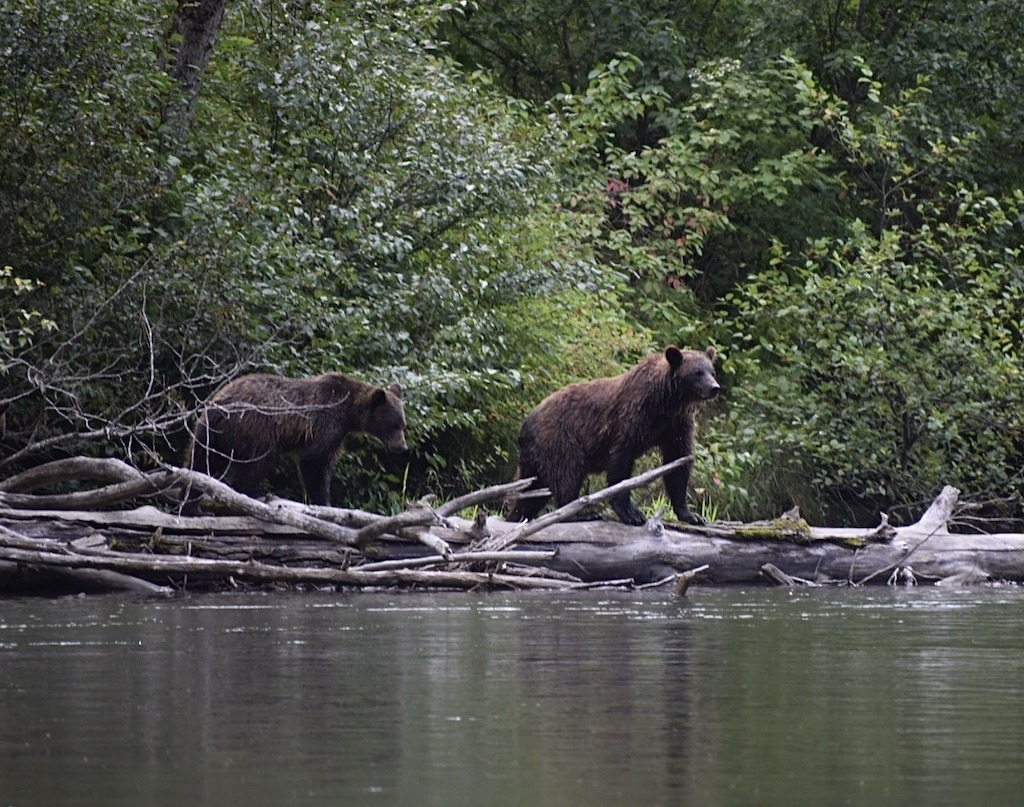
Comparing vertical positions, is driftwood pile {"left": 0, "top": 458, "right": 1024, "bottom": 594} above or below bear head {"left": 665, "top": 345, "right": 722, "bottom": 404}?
below

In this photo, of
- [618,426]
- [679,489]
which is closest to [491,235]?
[618,426]

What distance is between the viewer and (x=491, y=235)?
55.0ft

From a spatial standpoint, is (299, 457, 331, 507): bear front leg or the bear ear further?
(299, 457, 331, 507): bear front leg

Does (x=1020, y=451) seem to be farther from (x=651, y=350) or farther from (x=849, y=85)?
(x=849, y=85)

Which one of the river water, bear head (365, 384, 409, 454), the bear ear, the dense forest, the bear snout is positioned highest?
the dense forest

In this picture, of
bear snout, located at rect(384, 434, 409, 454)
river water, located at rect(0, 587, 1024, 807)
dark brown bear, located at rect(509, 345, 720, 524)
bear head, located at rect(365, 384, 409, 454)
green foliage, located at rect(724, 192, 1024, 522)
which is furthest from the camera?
green foliage, located at rect(724, 192, 1024, 522)

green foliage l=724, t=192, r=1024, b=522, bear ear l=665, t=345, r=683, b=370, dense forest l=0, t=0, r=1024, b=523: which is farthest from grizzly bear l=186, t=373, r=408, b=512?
green foliage l=724, t=192, r=1024, b=522

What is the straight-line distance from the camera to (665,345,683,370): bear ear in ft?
44.3

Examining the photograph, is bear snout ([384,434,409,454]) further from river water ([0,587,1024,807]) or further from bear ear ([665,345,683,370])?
river water ([0,587,1024,807])

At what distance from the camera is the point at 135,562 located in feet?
37.3

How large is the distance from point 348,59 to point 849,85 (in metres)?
10.4

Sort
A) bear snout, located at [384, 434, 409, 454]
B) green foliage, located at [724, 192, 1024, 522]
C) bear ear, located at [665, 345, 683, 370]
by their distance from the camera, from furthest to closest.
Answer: green foliage, located at [724, 192, 1024, 522] < bear snout, located at [384, 434, 409, 454] < bear ear, located at [665, 345, 683, 370]

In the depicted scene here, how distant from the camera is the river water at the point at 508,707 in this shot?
4.50 meters

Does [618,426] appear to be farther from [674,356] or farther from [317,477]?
[317,477]
